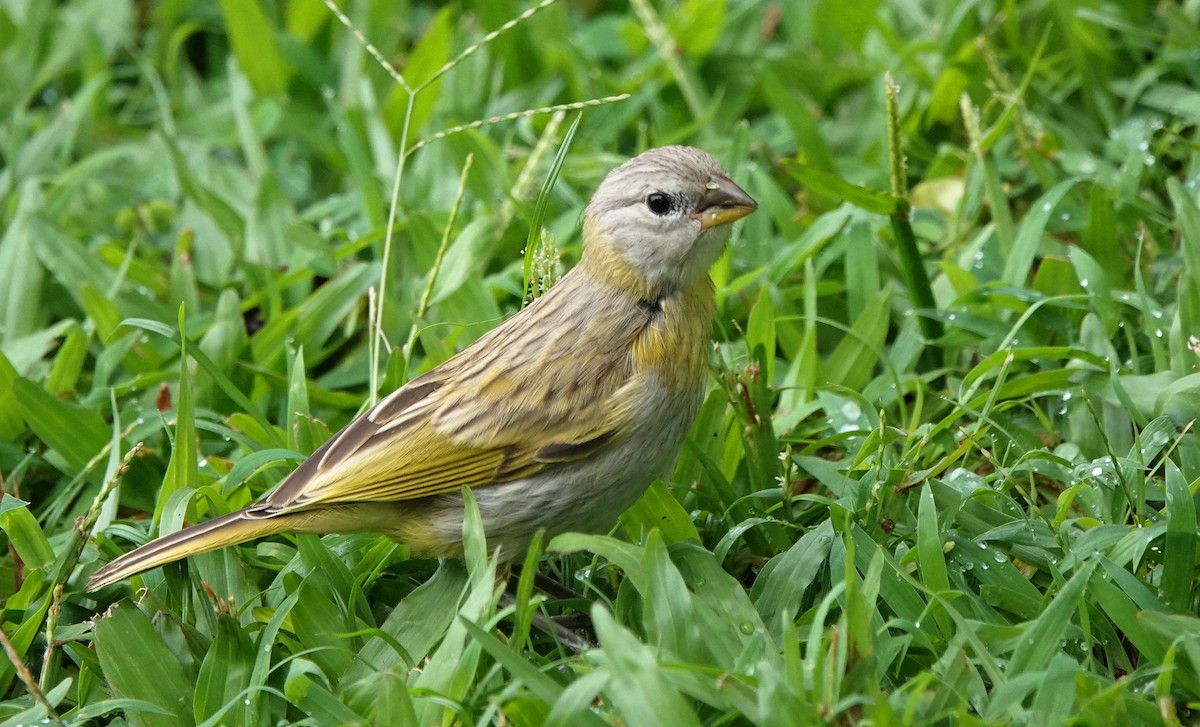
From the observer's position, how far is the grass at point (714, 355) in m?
2.97

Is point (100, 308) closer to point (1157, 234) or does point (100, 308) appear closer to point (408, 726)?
point (408, 726)

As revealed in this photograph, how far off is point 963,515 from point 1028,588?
11.0 inches

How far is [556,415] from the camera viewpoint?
333cm

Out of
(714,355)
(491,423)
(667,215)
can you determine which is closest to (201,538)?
(491,423)

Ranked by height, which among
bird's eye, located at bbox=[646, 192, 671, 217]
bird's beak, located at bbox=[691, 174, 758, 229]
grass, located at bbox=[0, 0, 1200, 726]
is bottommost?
grass, located at bbox=[0, 0, 1200, 726]

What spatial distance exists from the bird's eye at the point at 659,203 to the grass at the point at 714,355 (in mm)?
304

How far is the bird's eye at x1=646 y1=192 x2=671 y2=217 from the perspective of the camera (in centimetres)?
349

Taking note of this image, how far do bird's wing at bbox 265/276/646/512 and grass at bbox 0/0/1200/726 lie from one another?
0.81 feet

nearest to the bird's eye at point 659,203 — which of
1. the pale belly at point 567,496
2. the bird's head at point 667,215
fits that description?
the bird's head at point 667,215

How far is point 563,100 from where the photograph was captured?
580 centimetres

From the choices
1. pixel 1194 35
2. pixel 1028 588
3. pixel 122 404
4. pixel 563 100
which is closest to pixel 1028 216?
pixel 1194 35

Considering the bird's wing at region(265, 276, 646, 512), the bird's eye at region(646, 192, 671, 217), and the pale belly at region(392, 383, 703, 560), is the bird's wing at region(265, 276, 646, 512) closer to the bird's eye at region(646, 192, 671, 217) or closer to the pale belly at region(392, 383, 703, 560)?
the pale belly at region(392, 383, 703, 560)

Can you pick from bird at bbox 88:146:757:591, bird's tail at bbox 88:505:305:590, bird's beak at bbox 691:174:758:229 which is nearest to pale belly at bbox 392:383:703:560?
bird at bbox 88:146:757:591

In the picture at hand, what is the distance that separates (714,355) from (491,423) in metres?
1.10
